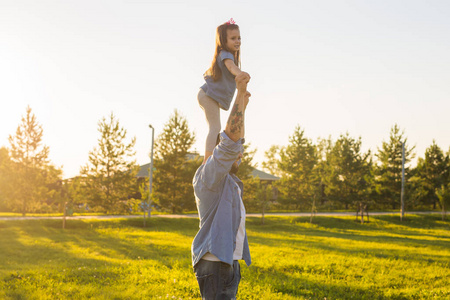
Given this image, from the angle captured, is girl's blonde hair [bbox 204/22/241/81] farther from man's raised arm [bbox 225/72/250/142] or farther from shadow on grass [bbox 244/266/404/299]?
shadow on grass [bbox 244/266/404/299]

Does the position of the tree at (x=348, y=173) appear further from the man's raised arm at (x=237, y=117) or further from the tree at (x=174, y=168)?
the man's raised arm at (x=237, y=117)

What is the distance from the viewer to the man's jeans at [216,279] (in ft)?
8.17

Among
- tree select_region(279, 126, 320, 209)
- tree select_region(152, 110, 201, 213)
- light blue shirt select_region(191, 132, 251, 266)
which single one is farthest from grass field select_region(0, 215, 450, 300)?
tree select_region(279, 126, 320, 209)

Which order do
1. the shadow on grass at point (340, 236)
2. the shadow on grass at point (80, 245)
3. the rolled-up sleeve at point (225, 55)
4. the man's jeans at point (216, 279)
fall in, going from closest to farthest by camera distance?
the man's jeans at point (216, 279) < the rolled-up sleeve at point (225, 55) < the shadow on grass at point (80, 245) < the shadow on grass at point (340, 236)

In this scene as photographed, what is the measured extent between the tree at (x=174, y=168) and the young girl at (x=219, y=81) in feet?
108

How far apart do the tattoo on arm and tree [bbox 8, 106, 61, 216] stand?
105ft

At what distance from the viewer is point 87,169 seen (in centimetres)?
3509

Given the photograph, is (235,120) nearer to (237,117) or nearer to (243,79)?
(237,117)

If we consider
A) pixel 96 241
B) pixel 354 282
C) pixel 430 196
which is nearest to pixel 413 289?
pixel 354 282

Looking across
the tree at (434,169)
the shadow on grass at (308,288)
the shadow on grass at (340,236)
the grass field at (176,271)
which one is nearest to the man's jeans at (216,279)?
the grass field at (176,271)

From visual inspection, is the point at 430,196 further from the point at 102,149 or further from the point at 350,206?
the point at 102,149

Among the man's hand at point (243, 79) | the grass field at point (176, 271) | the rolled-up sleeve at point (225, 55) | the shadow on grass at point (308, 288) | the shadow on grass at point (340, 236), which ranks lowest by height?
the shadow on grass at point (340, 236)

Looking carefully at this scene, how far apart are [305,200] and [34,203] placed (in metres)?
27.4

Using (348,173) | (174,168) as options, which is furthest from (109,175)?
(348,173)
